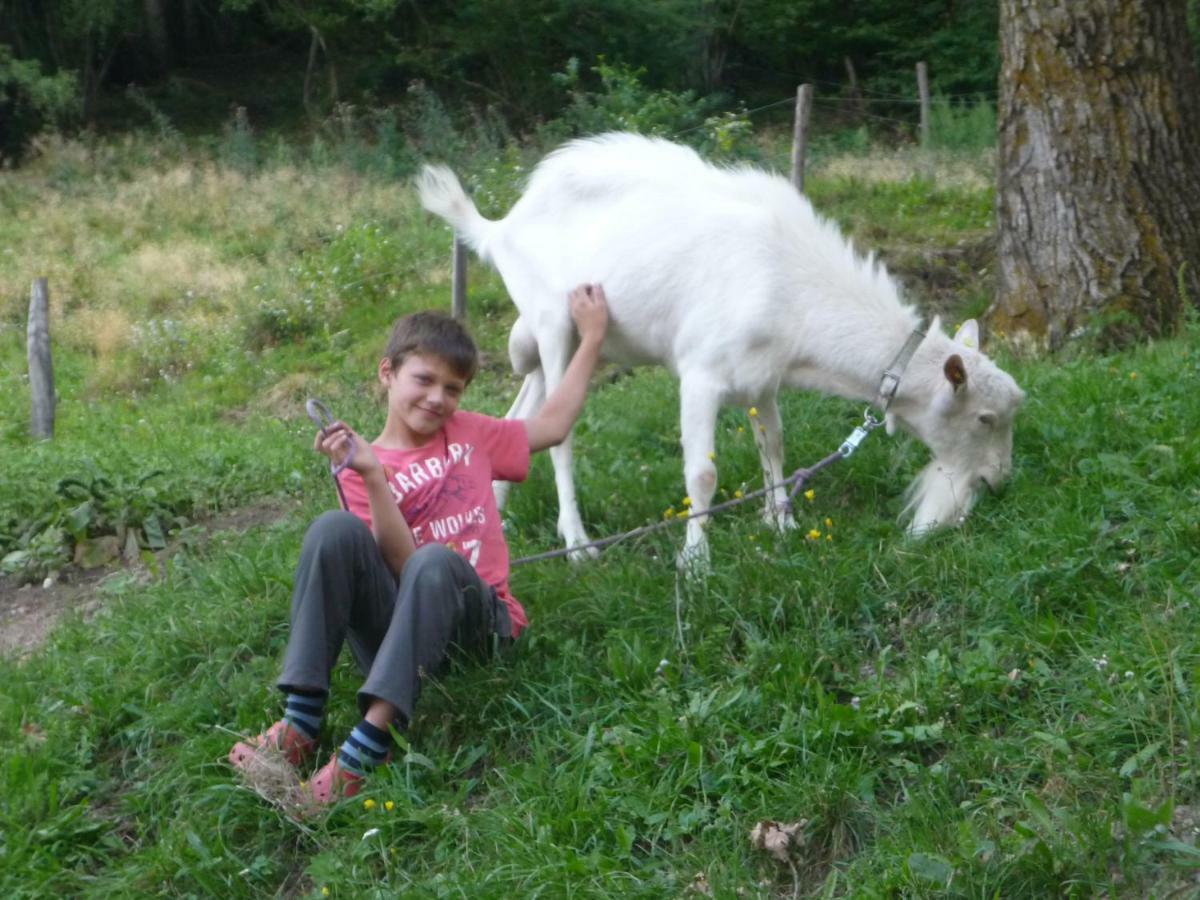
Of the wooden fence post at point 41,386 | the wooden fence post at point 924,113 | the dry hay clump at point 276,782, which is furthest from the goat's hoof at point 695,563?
the wooden fence post at point 924,113

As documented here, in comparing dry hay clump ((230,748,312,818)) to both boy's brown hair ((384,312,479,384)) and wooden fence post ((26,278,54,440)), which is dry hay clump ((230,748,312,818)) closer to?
boy's brown hair ((384,312,479,384))

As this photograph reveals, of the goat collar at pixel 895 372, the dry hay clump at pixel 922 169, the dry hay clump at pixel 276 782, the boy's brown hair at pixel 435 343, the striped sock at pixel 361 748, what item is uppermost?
the boy's brown hair at pixel 435 343

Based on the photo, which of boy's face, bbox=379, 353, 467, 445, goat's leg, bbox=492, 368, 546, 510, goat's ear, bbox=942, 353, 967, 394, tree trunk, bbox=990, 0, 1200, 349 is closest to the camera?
boy's face, bbox=379, 353, 467, 445

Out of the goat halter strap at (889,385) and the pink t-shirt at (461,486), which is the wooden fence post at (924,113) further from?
the pink t-shirt at (461,486)

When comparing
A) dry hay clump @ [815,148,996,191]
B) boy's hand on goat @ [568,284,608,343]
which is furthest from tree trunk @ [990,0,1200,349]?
dry hay clump @ [815,148,996,191]

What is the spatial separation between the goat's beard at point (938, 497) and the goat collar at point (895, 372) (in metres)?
0.32

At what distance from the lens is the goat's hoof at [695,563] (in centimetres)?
469

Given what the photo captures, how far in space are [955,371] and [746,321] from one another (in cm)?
84

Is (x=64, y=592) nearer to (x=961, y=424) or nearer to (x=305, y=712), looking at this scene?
(x=305, y=712)

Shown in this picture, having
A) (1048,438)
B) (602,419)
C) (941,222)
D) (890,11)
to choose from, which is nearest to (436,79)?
(890,11)

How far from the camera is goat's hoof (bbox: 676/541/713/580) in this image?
4688mm

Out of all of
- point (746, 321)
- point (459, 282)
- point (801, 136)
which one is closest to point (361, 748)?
point (746, 321)

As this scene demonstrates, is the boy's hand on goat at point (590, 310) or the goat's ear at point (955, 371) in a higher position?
the boy's hand on goat at point (590, 310)

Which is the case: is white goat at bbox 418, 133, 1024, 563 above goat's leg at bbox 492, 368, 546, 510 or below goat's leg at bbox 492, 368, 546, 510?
above
